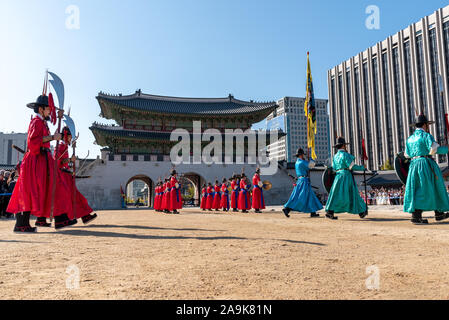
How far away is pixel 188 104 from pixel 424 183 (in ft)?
96.0

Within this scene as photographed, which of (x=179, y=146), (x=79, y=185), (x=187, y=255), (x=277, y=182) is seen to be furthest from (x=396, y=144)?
(x=187, y=255)

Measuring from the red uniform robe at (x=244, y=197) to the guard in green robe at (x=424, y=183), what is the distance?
386 inches

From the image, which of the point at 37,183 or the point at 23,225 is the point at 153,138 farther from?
the point at 23,225

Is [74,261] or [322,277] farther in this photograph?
[74,261]

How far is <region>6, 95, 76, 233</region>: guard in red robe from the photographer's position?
16.4 ft

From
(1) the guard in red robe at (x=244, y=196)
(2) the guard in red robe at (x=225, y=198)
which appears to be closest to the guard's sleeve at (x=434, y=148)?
(1) the guard in red robe at (x=244, y=196)

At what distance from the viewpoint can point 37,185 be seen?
5.14m

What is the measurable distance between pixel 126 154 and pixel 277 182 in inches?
538

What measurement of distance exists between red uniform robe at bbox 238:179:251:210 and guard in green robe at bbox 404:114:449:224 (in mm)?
9810

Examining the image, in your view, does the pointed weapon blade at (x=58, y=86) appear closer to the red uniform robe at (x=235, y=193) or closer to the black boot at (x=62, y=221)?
the black boot at (x=62, y=221)

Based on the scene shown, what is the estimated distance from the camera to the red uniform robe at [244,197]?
608 inches

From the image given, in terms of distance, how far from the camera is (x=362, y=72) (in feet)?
198

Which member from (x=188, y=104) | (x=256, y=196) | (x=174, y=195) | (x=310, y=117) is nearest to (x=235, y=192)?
(x=256, y=196)
